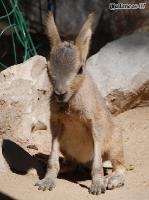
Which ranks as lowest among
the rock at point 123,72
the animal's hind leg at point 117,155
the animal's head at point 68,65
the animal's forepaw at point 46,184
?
the rock at point 123,72

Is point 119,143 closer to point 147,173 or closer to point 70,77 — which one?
point 147,173

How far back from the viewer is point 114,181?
6492 mm

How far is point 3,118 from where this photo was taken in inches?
309

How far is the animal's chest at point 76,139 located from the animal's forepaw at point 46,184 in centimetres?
53

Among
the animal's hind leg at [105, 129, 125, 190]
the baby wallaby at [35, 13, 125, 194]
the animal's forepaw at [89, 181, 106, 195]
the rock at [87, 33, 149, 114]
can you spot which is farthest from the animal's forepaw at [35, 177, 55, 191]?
the rock at [87, 33, 149, 114]

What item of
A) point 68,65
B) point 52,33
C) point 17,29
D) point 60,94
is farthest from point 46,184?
point 17,29

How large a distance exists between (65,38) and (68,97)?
4.05 m

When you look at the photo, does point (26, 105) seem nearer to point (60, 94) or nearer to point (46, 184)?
point (46, 184)

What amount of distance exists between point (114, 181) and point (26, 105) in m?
1.98

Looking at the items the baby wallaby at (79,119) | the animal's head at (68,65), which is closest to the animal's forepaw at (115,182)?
the baby wallaby at (79,119)

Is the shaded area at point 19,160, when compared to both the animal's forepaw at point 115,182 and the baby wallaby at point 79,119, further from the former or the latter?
the animal's forepaw at point 115,182

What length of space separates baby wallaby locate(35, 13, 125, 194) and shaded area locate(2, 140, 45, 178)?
0.33 m

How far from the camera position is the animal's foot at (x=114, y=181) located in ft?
21.1

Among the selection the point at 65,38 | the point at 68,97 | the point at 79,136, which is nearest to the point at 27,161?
the point at 79,136
